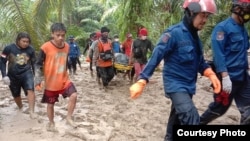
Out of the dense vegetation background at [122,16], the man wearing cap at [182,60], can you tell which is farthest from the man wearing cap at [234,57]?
the dense vegetation background at [122,16]

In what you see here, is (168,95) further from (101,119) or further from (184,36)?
(101,119)

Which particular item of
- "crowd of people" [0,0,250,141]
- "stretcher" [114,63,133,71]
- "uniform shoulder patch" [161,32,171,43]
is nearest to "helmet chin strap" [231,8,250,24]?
"crowd of people" [0,0,250,141]

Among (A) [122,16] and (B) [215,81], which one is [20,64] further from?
(A) [122,16]

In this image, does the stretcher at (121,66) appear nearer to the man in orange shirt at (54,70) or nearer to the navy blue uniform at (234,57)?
the man in orange shirt at (54,70)

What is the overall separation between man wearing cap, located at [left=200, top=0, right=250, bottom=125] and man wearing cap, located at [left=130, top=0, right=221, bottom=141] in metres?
0.43

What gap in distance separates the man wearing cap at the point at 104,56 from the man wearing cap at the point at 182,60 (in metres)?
5.61

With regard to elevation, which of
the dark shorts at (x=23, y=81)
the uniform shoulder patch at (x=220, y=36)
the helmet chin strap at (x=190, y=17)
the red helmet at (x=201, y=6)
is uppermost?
the red helmet at (x=201, y=6)

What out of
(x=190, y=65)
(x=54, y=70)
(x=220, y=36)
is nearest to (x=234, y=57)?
(x=220, y=36)

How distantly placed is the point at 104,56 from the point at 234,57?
5352 millimetres

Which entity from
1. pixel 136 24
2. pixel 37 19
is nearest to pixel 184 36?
pixel 37 19

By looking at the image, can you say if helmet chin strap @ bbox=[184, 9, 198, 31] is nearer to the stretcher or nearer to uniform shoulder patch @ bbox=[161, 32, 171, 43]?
uniform shoulder patch @ bbox=[161, 32, 171, 43]

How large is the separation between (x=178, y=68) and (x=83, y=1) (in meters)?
25.7

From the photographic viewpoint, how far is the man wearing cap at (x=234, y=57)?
4.36 meters

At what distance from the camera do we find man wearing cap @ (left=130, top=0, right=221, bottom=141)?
149 inches
